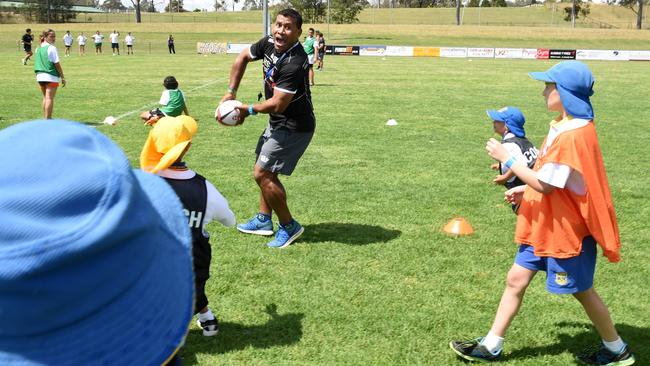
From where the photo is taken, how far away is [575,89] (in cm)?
348

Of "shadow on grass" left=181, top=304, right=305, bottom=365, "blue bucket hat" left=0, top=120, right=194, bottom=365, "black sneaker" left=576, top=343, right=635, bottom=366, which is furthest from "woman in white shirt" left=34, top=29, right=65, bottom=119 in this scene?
"blue bucket hat" left=0, top=120, right=194, bottom=365

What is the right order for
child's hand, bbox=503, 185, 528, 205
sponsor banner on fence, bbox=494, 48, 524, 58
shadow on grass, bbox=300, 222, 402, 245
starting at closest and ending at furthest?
child's hand, bbox=503, 185, 528, 205 < shadow on grass, bbox=300, 222, 402, 245 < sponsor banner on fence, bbox=494, 48, 524, 58

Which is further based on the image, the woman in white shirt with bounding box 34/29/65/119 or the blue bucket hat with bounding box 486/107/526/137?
the woman in white shirt with bounding box 34/29/65/119

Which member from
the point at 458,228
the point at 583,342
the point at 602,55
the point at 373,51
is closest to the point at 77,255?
the point at 583,342

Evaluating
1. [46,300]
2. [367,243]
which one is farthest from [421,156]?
[46,300]

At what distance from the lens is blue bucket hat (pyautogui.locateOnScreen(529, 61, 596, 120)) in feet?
11.4

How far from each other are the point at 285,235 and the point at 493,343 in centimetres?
271

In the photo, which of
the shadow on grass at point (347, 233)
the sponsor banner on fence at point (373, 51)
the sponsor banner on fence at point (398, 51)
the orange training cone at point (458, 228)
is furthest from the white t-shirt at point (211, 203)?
the sponsor banner on fence at point (398, 51)

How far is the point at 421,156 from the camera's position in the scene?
407 inches

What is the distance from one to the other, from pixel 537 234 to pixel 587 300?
562 mm

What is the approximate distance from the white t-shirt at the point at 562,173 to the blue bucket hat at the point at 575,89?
6cm

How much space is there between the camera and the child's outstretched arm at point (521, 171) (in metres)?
3.42

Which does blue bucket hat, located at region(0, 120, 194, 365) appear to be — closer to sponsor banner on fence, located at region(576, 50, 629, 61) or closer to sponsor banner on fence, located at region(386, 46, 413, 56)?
sponsor banner on fence, located at region(386, 46, 413, 56)

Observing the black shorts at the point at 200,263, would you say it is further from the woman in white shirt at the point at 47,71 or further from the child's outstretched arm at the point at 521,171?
the woman in white shirt at the point at 47,71
